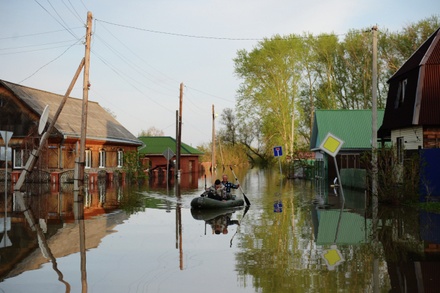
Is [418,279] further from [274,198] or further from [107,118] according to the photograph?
[107,118]

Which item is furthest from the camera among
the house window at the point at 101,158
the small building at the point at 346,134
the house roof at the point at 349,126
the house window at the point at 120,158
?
the house window at the point at 120,158

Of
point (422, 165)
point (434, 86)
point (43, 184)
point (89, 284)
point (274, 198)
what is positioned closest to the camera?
point (89, 284)

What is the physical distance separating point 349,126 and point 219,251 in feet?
119

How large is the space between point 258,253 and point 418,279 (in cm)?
355

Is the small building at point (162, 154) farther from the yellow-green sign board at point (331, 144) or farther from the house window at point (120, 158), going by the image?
the yellow-green sign board at point (331, 144)

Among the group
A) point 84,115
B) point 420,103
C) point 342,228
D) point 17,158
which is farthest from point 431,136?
point 17,158

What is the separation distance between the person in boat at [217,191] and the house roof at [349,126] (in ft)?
74.2

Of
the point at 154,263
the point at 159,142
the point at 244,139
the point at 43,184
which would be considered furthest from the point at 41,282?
the point at 244,139

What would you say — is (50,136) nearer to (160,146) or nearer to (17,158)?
(17,158)

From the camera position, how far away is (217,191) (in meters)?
22.7

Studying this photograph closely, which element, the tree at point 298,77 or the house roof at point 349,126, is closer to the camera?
the house roof at point 349,126

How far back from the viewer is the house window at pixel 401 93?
2914 centimetres

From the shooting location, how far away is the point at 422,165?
878 inches

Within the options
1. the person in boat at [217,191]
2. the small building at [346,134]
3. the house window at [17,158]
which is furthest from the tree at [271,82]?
the person in boat at [217,191]
